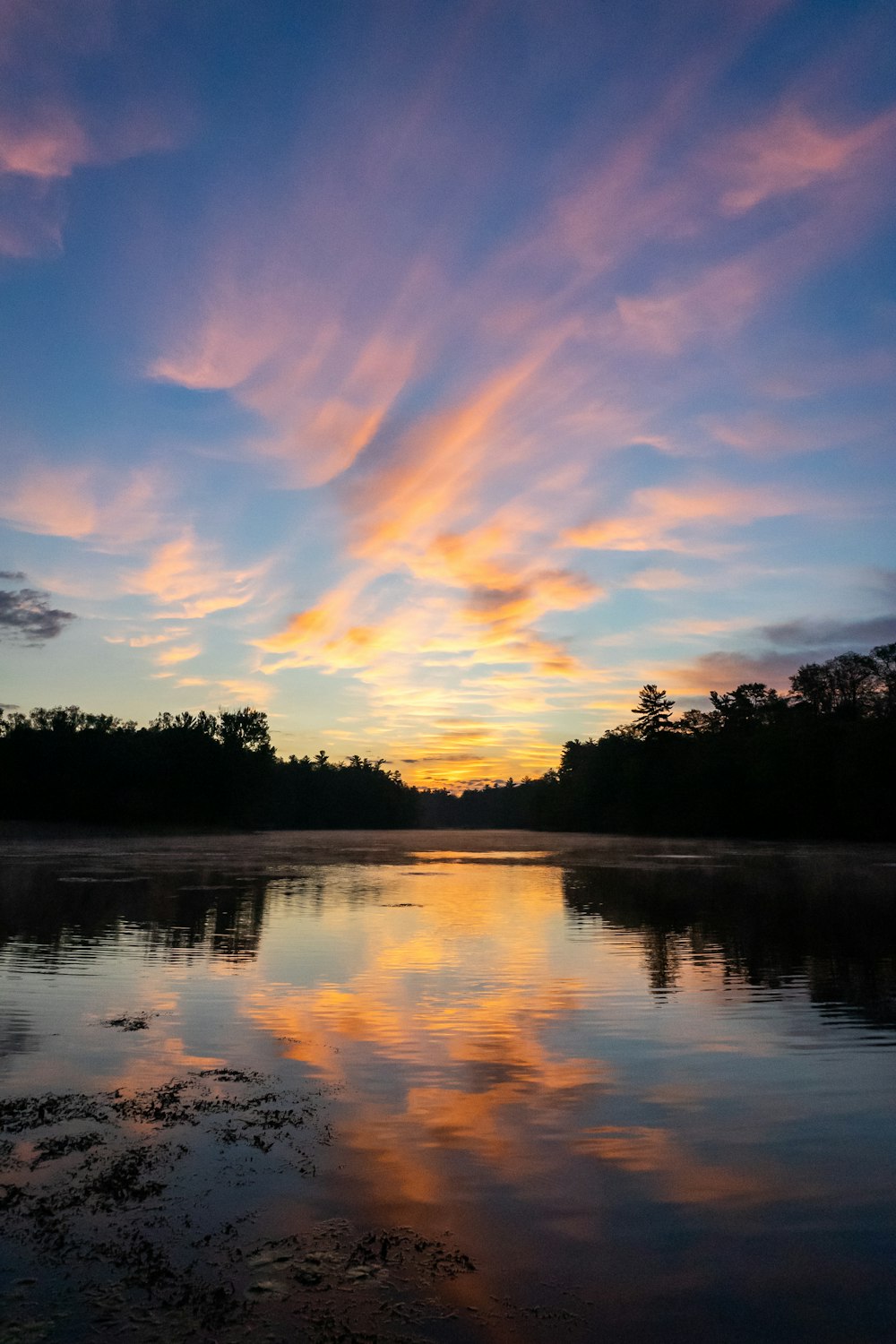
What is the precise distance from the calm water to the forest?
4132 inches

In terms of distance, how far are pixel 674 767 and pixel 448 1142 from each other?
171 meters

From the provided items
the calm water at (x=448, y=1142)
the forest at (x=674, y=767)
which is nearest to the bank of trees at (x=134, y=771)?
the forest at (x=674, y=767)

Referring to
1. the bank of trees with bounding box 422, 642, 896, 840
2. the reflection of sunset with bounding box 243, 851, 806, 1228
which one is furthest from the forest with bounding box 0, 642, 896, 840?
the reflection of sunset with bounding box 243, 851, 806, 1228

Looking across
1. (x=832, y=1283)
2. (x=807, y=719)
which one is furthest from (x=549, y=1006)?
(x=807, y=719)

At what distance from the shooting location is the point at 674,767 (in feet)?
570

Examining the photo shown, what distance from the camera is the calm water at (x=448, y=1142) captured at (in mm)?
5852

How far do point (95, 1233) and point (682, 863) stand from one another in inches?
2375

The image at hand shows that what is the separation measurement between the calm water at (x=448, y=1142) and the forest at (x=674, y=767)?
104951 mm

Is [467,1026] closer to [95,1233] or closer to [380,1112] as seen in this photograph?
[380,1112]

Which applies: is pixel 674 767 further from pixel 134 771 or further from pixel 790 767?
pixel 134 771

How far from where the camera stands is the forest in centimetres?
12138

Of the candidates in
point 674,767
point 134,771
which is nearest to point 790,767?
point 674,767

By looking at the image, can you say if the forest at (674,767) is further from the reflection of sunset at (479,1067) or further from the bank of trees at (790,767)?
the reflection of sunset at (479,1067)

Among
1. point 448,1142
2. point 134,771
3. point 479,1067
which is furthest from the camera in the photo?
point 134,771
